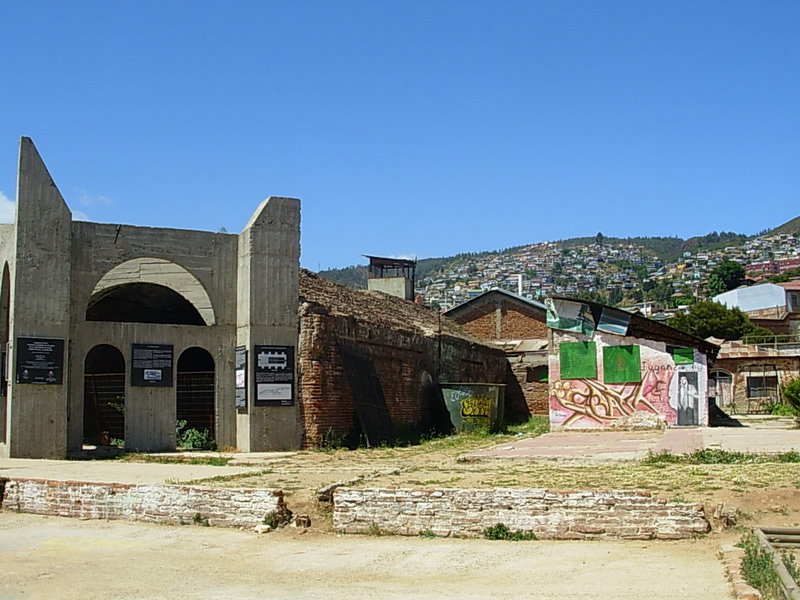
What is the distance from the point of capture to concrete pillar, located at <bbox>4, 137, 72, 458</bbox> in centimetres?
1959

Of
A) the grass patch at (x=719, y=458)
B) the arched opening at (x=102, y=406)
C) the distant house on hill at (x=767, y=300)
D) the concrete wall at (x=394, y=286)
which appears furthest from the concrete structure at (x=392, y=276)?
the distant house on hill at (x=767, y=300)

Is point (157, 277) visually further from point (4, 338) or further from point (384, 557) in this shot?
point (384, 557)

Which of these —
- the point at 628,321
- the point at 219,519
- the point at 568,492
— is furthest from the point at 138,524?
the point at 628,321

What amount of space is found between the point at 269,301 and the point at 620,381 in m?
11.2

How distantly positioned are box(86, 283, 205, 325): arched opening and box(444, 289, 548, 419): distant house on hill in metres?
15.5

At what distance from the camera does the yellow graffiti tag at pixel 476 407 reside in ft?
88.3

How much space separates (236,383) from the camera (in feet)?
71.8

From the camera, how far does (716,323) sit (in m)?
71.4

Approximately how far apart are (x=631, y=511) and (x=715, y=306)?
221ft

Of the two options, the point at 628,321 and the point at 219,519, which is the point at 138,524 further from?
the point at 628,321

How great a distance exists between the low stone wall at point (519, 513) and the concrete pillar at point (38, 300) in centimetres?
1046

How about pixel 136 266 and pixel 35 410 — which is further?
pixel 136 266

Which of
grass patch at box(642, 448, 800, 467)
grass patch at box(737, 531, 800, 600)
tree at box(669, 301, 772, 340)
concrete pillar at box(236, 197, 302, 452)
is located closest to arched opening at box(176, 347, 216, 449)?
concrete pillar at box(236, 197, 302, 452)

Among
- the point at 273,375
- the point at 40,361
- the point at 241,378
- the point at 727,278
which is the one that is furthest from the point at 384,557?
the point at 727,278
